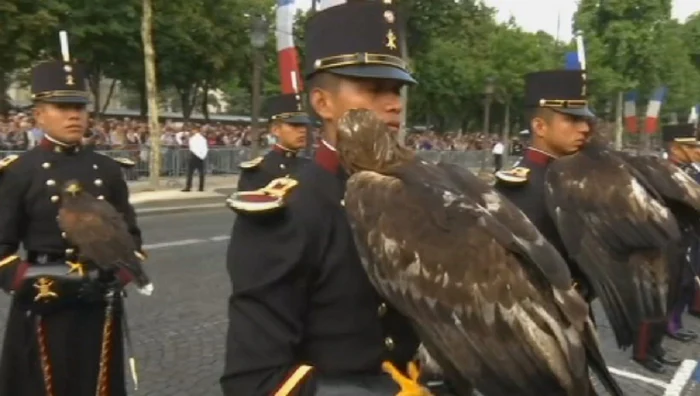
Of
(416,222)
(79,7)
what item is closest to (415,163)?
(416,222)

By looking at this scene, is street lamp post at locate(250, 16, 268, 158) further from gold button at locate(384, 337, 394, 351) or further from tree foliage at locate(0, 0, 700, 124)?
gold button at locate(384, 337, 394, 351)

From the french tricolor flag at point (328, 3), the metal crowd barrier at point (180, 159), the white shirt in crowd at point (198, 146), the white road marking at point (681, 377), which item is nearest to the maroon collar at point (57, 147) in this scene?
the french tricolor flag at point (328, 3)

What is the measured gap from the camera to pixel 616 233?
4184 mm

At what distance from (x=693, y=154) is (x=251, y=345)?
8.54 metres

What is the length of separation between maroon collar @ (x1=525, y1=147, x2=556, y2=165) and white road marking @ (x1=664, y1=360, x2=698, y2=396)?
3.03 meters

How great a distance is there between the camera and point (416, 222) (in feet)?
6.89

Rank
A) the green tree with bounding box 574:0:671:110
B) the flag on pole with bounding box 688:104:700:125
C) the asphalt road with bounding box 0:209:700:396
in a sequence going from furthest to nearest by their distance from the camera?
1. the green tree with bounding box 574:0:671:110
2. the flag on pole with bounding box 688:104:700:125
3. the asphalt road with bounding box 0:209:700:396

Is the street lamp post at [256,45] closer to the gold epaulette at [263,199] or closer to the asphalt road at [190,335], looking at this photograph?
the asphalt road at [190,335]

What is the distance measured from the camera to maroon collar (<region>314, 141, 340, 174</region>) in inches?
98.0

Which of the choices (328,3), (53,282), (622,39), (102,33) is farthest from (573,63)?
(622,39)

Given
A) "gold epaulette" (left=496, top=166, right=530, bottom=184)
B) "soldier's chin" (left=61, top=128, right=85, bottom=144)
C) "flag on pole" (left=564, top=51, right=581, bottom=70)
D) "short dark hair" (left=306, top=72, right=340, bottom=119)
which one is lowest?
"gold epaulette" (left=496, top=166, right=530, bottom=184)

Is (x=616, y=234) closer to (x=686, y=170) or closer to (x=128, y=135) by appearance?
(x=686, y=170)

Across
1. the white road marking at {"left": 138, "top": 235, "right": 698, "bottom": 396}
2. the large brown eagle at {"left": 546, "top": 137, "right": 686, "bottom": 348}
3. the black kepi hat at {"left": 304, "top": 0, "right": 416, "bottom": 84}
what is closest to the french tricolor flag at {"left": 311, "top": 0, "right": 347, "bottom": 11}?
the black kepi hat at {"left": 304, "top": 0, "right": 416, "bottom": 84}

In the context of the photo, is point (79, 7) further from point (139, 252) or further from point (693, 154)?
point (139, 252)
